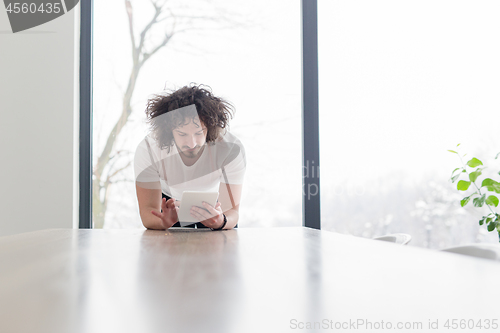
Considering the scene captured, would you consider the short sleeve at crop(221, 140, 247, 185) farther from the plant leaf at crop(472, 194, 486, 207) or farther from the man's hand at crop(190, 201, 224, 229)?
the plant leaf at crop(472, 194, 486, 207)

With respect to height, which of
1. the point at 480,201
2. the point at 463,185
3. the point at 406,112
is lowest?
the point at 480,201

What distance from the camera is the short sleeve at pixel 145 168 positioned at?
1.76 meters

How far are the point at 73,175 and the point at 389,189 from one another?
8.45ft

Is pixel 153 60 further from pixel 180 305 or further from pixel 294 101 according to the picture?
pixel 180 305

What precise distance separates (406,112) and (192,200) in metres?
2.29

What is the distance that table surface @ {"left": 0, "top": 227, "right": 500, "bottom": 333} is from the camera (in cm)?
23

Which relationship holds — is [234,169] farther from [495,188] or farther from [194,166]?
[495,188]

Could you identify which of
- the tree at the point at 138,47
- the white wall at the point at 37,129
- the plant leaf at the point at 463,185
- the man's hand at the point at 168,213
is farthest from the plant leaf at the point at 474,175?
the white wall at the point at 37,129

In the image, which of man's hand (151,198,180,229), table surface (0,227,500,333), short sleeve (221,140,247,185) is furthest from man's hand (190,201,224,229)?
table surface (0,227,500,333)

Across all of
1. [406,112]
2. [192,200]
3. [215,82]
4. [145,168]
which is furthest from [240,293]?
[406,112]

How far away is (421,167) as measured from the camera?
9.39 feet

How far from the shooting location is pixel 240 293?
0.31 m

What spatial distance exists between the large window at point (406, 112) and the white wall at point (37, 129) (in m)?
2.09

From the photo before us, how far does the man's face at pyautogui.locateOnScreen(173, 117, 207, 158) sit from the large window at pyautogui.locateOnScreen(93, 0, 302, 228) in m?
1.19
